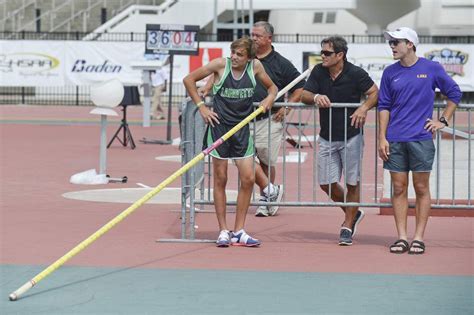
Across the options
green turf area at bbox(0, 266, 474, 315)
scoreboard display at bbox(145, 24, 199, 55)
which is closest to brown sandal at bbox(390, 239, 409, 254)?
green turf area at bbox(0, 266, 474, 315)

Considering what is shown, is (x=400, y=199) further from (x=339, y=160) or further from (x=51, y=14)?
(x=51, y=14)

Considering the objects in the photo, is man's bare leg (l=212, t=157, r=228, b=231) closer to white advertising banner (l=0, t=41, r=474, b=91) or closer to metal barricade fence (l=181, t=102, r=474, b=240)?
metal barricade fence (l=181, t=102, r=474, b=240)

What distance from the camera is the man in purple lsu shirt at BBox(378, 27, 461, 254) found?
398 inches

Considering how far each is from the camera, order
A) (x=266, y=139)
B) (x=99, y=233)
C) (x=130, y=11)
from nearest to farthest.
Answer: (x=99, y=233) < (x=266, y=139) < (x=130, y=11)

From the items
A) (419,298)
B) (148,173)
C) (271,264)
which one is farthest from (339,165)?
(148,173)

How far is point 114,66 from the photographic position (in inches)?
1426

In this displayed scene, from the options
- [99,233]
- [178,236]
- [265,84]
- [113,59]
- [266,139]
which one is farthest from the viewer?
[113,59]

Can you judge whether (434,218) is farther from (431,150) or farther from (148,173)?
(148,173)

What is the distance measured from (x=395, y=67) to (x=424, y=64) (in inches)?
9.9

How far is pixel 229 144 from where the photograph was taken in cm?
1055

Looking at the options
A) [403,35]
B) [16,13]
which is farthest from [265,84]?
[16,13]

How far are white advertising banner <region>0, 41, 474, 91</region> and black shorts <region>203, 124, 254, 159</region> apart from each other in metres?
24.9

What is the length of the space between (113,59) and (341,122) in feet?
85.2

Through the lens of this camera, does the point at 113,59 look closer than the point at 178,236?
No
